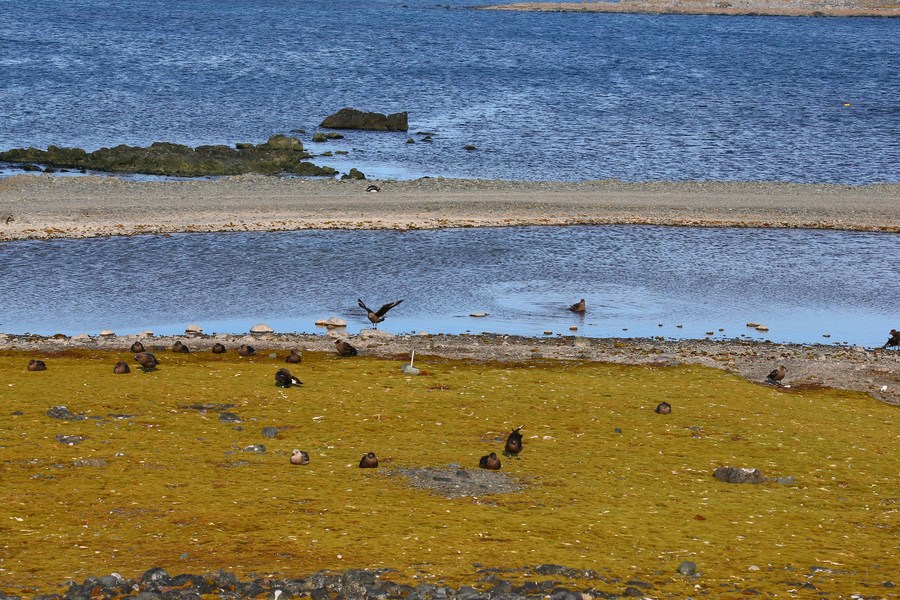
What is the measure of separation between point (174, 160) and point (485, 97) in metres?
46.4

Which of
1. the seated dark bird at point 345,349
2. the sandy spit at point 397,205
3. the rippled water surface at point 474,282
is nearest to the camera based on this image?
the seated dark bird at point 345,349

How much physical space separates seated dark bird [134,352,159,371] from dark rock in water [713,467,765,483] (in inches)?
495

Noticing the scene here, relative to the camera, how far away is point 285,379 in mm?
24344

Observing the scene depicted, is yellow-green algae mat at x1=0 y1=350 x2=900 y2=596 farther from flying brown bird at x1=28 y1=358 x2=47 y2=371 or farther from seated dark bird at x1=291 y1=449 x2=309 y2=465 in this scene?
flying brown bird at x1=28 y1=358 x2=47 y2=371

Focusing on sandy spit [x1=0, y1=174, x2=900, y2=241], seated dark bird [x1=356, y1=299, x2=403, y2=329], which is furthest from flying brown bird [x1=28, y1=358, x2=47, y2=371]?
sandy spit [x1=0, y1=174, x2=900, y2=241]

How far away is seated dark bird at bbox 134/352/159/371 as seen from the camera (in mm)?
25312

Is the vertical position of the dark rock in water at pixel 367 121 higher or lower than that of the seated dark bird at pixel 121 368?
higher

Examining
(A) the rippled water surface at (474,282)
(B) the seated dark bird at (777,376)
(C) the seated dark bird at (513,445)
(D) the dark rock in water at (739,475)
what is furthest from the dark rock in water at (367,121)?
(D) the dark rock in water at (739,475)

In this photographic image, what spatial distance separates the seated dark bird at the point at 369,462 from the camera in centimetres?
1948

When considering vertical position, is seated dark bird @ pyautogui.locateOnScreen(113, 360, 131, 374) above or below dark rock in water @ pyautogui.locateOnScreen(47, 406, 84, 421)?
above

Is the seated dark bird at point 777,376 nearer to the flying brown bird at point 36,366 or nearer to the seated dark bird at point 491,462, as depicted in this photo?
the seated dark bird at point 491,462

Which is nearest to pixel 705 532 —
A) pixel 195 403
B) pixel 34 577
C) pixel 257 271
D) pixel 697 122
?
pixel 34 577

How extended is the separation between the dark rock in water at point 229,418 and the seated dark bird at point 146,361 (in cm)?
378

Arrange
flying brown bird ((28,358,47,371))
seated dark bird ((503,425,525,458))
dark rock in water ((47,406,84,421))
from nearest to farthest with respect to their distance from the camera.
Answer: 1. seated dark bird ((503,425,525,458))
2. dark rock in water ((47,406,84,421))
3. flying brown bird ((28,358,47,371))
